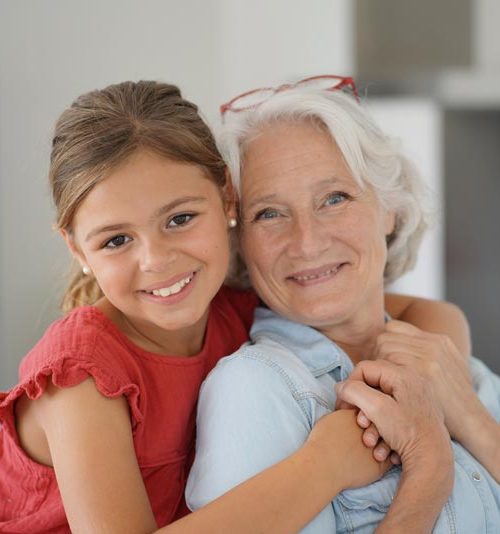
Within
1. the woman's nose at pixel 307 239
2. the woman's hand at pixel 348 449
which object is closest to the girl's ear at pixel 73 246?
the woman's nose at pixel 307 239

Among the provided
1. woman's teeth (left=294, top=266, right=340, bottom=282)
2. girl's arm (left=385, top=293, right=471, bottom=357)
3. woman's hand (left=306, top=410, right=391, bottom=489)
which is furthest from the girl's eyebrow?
girl's arm (left=385, top=293, right=471, bottom=357)

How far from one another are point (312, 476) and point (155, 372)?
362 mm

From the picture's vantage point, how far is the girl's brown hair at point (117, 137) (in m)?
1.44

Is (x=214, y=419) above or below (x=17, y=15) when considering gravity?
below

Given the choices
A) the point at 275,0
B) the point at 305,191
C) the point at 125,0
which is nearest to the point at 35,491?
the point at 305,191

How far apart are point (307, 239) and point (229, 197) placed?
167mm

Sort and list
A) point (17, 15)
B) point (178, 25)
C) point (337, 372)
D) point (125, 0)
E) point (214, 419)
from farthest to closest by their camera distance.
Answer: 1. point (178, 25)
2. point (125, 0)
3. point (17, 15)
4. point (337, 372)
5. point (214, 419)

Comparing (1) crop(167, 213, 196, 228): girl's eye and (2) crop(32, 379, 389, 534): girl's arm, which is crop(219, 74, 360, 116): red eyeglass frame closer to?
(1) crop(167, 213, 196, 228): girl's eye

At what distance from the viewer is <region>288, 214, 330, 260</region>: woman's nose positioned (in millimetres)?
A: 1631

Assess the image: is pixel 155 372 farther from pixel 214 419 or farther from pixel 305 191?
pixel 305 191

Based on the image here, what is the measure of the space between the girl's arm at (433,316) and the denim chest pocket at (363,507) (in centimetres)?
52

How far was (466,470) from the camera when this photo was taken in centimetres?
154

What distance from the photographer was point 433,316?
1.96 m

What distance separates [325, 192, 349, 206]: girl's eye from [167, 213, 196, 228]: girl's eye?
29cm
